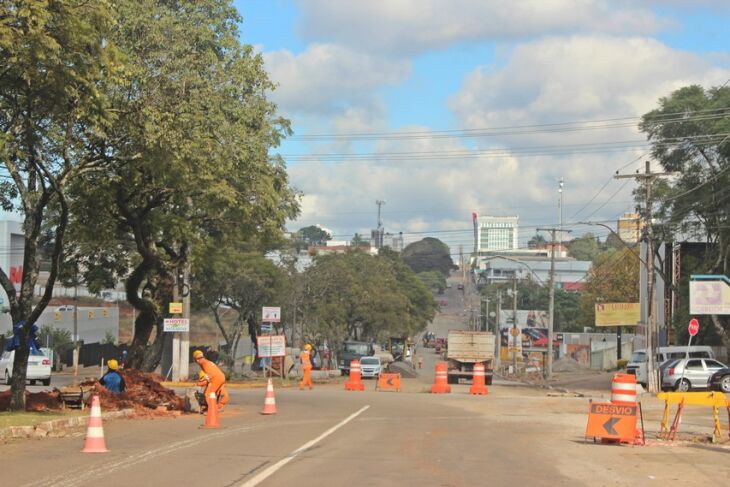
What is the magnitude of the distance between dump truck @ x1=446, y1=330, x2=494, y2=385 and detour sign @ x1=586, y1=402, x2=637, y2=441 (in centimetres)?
3399

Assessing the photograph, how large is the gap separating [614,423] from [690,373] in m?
25.8

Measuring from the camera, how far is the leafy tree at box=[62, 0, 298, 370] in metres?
19.8

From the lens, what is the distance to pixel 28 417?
18.3 meters

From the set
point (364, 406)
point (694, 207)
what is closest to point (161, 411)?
point (364, 406)

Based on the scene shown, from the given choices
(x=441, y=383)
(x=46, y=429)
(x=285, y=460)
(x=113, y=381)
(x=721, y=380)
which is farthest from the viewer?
(x=721, y=380)

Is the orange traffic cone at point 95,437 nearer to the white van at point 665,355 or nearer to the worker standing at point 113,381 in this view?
the worker standing at point 113,381

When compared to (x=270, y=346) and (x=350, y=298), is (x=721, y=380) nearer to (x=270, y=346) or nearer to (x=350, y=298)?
(x=270, y=346)

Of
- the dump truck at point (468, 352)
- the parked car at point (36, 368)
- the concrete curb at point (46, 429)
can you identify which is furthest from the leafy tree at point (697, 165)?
the concrete curb at point (46, 429)

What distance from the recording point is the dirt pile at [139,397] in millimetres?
22250

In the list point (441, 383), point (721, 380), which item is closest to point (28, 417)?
point (441, 383)

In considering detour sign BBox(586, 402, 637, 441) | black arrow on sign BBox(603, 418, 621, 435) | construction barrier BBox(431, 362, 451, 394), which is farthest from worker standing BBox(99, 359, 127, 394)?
construction barrier BBox(431, 362, 451, 394)

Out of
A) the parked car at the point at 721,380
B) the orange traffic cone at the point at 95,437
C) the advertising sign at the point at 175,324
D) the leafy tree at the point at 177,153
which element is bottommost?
the parked car at the point at 721,380

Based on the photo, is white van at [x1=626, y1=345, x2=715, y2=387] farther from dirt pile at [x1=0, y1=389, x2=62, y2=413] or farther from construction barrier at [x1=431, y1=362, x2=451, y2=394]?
dirt pile at [x1=0, y1=389, x2=62, y2=413]

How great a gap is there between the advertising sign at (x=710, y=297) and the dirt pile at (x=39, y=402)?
2911 cm
